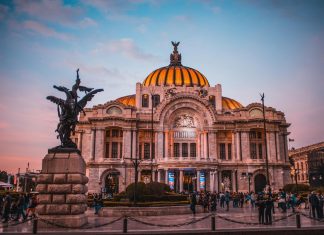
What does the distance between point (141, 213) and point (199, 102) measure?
39.1 m

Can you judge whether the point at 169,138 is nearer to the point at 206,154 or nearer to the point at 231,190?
the point at 206,154

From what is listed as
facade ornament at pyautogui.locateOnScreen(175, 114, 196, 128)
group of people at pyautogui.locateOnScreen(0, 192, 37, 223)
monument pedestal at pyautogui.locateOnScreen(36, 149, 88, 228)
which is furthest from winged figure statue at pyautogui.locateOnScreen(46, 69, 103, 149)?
facade ornament at pyautogui.locateOnScreen(175, 114, 196, 128)

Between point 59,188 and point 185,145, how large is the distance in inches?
1836

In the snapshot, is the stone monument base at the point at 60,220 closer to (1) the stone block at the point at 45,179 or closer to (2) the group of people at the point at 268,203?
(1) the stone block at the point at 45,179

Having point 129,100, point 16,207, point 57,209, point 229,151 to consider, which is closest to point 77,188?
point 57,209

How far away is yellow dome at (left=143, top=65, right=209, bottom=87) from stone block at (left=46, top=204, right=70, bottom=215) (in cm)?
5538

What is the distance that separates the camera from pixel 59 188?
17125 millimetres

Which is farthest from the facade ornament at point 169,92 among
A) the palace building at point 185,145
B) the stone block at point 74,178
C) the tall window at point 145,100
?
the stone block at point 74,178

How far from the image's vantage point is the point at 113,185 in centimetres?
5981

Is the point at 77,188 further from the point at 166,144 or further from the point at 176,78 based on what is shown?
the point at 176,78

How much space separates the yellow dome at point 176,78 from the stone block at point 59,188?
2167 inches

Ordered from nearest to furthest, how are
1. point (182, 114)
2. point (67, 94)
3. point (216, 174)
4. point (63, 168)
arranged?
1. point (63, 168)
2. point (67, 94)
3. point (216, 174)
4. point (182, 114)

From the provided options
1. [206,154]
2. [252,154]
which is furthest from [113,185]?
[252,154]

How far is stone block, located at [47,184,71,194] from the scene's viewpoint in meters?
17.1
